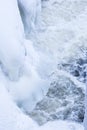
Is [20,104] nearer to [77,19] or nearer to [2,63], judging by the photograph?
[2,63]

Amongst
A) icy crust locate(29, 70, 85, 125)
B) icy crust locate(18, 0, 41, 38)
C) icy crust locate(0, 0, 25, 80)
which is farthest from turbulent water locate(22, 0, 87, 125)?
A: icy crust locate(0, 0, 25, 80)

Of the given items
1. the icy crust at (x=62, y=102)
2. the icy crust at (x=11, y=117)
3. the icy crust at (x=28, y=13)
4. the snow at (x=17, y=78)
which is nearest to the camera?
the icy crust at (x=11, y=117)

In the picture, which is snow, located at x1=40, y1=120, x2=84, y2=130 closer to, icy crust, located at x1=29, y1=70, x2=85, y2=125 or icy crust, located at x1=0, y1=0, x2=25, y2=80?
icy crust, located at x1=29, y1=70, x2=85, y2=125

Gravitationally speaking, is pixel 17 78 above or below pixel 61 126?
above

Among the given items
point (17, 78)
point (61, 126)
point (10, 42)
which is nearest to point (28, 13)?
point (10, 42)

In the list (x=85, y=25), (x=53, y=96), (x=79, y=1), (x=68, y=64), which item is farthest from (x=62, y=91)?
(x=79, y=1)

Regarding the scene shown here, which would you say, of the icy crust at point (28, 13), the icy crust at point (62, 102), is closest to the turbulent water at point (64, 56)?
the icy crust at point (62, 102)

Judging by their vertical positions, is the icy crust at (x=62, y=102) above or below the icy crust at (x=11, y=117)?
below

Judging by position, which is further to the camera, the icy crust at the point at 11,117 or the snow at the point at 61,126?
the snow at the point at 61,126

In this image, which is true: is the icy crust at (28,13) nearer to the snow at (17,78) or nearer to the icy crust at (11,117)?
the snow at (17,78)

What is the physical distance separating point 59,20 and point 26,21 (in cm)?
75

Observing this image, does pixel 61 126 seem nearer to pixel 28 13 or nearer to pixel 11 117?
pixel 11 117

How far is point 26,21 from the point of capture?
3631 millimetres

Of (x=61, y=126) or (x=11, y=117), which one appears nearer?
(x=11, y=117)
